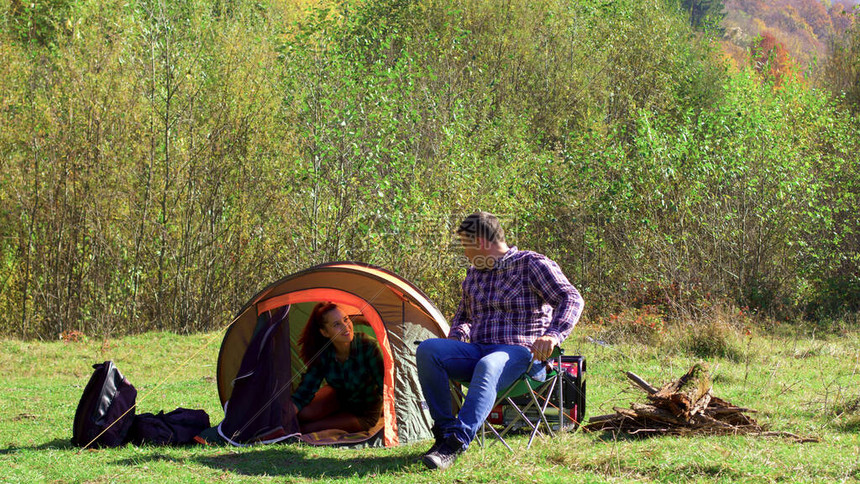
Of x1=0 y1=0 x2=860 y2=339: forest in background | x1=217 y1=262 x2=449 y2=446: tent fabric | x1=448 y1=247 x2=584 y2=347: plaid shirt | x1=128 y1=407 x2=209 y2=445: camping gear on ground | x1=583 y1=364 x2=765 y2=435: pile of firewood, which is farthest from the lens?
x1=0 y1=0 x2=860 y2=339: forest in background

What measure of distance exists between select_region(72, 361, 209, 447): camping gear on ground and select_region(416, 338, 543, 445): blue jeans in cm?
188

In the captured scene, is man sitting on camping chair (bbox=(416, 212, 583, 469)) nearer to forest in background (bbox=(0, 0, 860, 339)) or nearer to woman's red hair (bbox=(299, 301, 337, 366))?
woman's red hair (bbox=(299, 301, 337, 366))

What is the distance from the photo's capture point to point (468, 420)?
155 inches

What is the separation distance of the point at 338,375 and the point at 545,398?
1565 millimetres

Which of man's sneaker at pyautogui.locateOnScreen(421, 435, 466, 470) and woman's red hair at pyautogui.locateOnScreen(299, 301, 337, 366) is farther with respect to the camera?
woman's red hair at pyautogui.locateOnScreen(299, 301, 337, 366)

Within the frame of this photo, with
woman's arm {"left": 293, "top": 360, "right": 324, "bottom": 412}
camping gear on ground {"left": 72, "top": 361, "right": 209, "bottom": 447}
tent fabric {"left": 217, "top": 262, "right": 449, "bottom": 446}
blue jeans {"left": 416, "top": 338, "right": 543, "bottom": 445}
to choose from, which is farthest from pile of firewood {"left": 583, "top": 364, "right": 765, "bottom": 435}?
camping gear on ground {"left": 72, "top": 361, "right": 209, "bottom": 447}

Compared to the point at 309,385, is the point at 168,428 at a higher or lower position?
lower

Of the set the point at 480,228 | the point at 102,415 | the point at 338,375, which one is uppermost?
the point at 480,228

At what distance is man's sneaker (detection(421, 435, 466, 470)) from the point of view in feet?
12.7

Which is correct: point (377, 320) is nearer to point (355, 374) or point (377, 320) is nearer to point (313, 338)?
point (355, 374)

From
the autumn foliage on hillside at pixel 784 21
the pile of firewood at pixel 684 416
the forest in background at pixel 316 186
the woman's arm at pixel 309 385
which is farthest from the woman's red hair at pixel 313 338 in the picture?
the autumn foliage on hillside at pixel 784 21

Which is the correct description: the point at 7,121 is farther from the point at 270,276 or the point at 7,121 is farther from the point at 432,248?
the point at 432,248

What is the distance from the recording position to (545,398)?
188 inches

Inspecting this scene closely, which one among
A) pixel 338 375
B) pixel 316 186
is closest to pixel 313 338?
pixel 338 375
